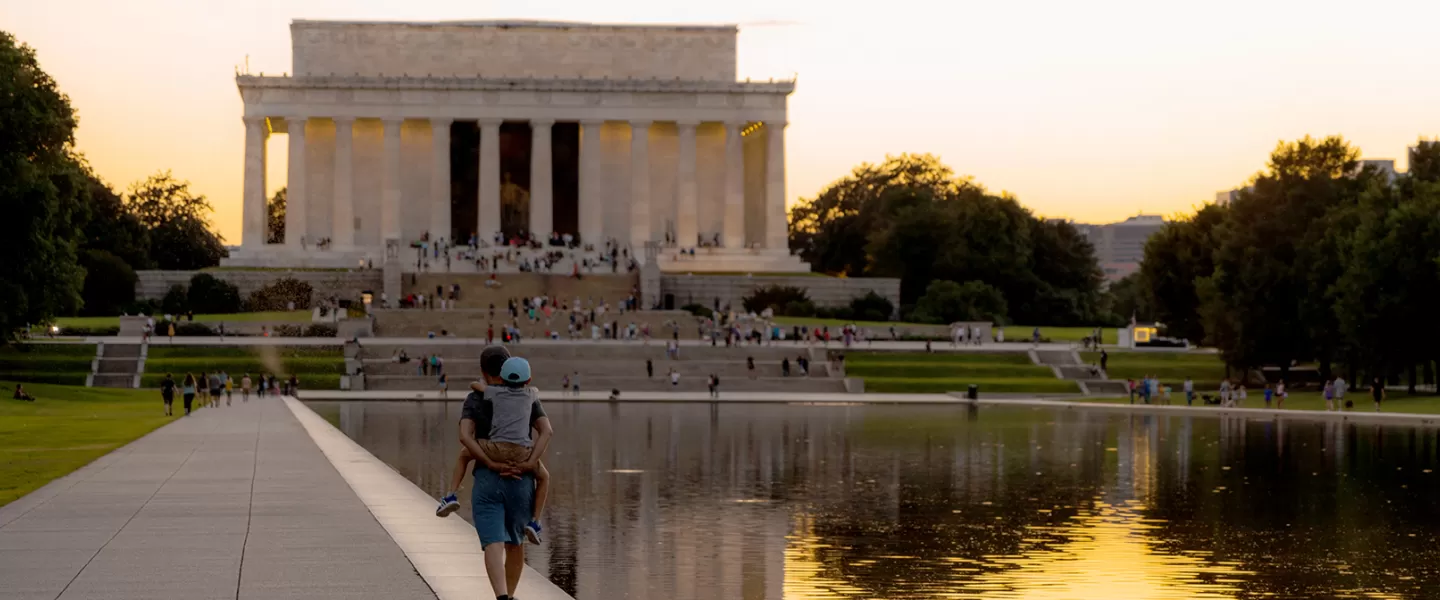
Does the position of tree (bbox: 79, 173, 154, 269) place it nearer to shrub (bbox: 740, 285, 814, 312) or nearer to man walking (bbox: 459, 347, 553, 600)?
shrub (bbox: 740, 285, 814, 312)

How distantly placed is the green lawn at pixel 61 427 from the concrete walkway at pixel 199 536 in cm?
75

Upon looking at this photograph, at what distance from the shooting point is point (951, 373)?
80.7 meters

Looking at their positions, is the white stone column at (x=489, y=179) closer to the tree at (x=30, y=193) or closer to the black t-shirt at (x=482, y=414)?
the tree at (x=30, y=193)

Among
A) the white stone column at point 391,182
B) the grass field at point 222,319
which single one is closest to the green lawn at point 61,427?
the grass field at point 222,319

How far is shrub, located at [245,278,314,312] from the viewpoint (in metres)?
106

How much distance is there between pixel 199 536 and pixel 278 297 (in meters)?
88.5

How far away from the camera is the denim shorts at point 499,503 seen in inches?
582

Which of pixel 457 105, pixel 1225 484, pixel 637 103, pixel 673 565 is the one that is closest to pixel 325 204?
pixel 457 105

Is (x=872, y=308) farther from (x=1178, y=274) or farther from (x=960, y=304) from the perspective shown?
(x=1178, y=274)

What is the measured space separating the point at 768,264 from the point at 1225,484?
88.2 meters

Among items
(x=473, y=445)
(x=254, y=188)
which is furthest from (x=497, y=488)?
(x=254, y=188)

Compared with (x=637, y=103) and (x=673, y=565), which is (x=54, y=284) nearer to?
(x=673, y=565)

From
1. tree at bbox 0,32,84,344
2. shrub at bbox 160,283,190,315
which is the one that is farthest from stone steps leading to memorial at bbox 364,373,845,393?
shrub at bbox 160,283,190,315

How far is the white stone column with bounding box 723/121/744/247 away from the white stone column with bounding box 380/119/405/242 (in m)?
22.0
